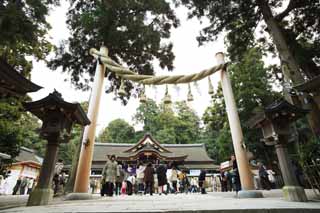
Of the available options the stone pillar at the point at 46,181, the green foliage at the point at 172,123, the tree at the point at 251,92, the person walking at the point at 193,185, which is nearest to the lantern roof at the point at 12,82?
the stone pillar at the point at 46,181

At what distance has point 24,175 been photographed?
19.9m

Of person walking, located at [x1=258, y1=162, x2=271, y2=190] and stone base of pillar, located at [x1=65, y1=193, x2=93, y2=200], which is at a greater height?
person walking, located at [x1=258, y1=162, x2=271, y2=190]

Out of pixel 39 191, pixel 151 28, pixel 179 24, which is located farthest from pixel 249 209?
pixel 179 24

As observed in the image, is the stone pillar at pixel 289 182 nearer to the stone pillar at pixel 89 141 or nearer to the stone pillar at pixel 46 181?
the stone pillar at pixel 46 181

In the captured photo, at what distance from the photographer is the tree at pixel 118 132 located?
43.7 m

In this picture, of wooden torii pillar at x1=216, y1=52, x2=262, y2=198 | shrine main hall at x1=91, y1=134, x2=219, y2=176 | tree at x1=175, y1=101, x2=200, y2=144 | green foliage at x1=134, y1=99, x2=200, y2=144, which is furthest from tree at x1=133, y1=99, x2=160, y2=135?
wooden torii pillar at x1=216, y1=52, x2=262, y2=198

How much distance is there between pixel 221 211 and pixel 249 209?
373mm

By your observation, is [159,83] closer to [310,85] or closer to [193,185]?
[310,85]

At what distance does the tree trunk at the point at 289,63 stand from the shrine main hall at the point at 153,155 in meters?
11.9

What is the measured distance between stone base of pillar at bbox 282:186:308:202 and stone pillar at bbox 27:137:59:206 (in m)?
4.87

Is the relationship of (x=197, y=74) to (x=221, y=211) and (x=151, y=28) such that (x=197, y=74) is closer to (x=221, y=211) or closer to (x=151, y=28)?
(x=151, y=28)

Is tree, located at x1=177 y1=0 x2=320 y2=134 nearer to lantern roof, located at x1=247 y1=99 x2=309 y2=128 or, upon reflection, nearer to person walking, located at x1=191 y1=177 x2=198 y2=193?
lantern roof, located at x1=247 y1=99 x2=309 y2=128

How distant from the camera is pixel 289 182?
13.3 ft

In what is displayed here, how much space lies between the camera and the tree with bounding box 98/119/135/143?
144 feet
